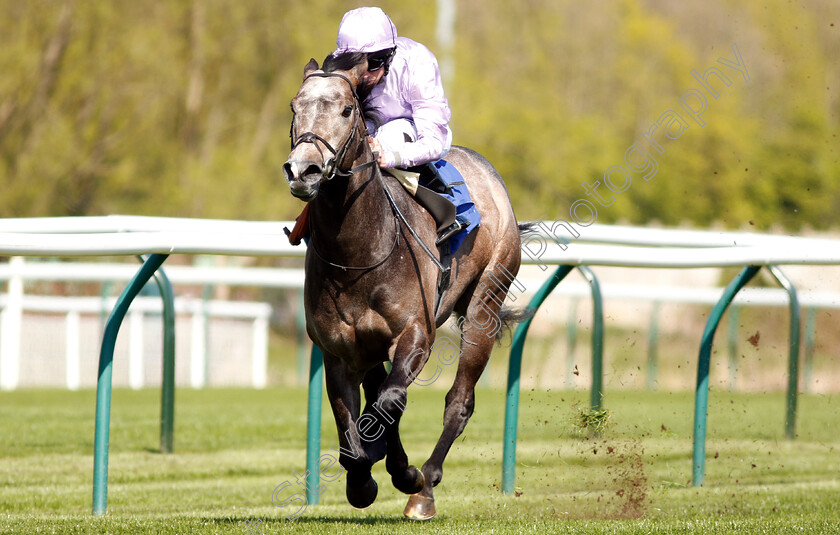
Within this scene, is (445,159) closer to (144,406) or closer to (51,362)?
(144,406)

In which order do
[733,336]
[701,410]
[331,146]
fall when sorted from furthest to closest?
1. [733,336]
2. [701,410]
3. [331,146]

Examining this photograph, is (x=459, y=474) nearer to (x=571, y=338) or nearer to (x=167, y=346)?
(x=167, y=346)

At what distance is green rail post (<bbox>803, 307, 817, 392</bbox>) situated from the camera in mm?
11656

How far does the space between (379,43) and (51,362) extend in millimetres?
8814

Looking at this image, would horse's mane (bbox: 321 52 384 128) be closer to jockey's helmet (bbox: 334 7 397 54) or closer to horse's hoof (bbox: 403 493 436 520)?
jockey's helmet (bbox: 334 7 397 54)

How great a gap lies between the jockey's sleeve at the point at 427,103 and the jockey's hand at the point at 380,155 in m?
0.14

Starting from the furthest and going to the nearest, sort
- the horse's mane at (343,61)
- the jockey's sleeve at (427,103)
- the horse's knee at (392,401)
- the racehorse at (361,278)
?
the jockey's sleeve at (427,103)
the horse's knee at (392,401)
the horse's mane at (343,61)
the racehorse at (361,278)

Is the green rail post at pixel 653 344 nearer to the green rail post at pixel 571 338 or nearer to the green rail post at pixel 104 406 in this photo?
the green rail post at pixel 571 338

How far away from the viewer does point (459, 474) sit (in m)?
5.97

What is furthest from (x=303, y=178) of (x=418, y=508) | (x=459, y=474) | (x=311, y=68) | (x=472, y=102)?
(x=472, y=102)

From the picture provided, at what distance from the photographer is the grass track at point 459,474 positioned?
158 inches

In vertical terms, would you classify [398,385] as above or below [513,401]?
above

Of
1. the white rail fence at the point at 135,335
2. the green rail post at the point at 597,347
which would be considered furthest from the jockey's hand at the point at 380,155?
the white rail fence at the point at 135,335

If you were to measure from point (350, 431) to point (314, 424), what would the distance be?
909 mm
